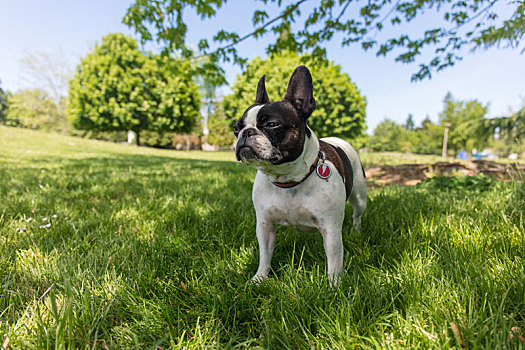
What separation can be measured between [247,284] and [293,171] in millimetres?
722

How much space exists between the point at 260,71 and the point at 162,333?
21466 mm

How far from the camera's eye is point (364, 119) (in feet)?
70.2

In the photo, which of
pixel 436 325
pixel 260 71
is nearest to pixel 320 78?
pixel 260 71

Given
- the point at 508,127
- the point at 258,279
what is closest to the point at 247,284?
the point at 258,279

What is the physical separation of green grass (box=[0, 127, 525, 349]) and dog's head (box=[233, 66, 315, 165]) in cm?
72

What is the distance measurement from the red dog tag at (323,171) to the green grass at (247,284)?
576mm

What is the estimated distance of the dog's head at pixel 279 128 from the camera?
1440 millimetres

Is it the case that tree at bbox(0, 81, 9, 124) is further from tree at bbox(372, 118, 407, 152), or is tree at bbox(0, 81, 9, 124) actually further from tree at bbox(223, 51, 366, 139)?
tree at bbox(372, 118, 407, 152)

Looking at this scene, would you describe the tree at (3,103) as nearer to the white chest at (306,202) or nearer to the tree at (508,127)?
the white chest at (306,202)

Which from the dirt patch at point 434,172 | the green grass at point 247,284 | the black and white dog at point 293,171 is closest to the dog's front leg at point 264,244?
the black and white dog at point 293,171

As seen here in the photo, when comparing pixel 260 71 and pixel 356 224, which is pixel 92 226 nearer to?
pixel 356 224

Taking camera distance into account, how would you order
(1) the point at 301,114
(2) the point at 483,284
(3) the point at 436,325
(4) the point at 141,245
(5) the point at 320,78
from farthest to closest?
(5) the point at 320,78, (4) the point at 141,245, (1) the point at 301,114, (2) the point at 483,284, (3) the point at 436,325

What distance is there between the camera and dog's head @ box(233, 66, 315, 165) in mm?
1440

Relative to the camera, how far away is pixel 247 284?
1501 mm
